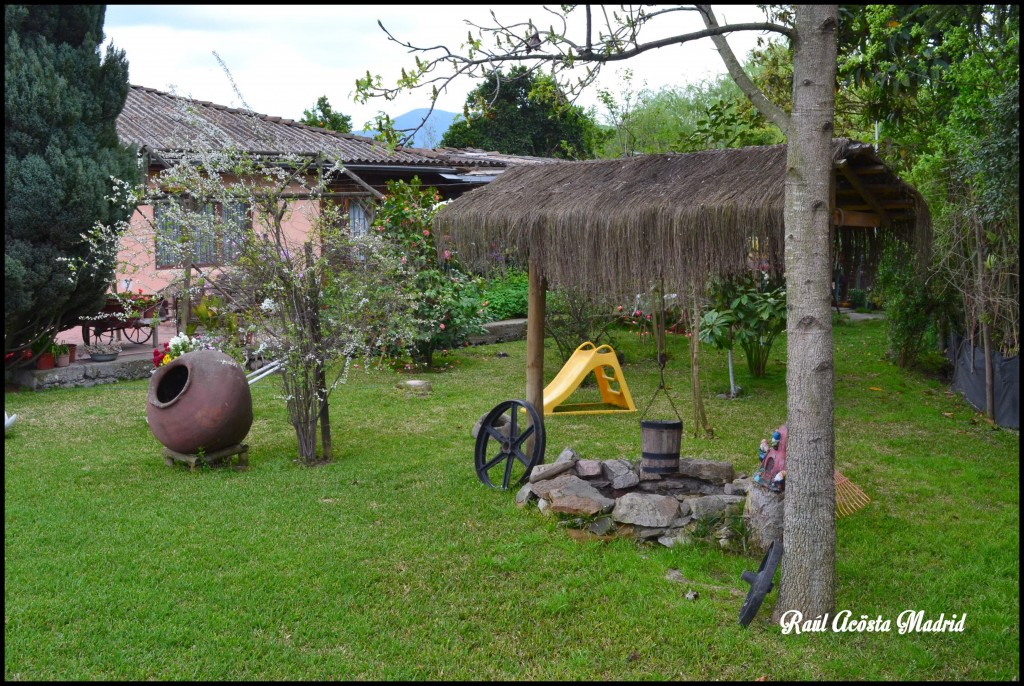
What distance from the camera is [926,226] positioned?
636 centimetres

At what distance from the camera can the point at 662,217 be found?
5.80m

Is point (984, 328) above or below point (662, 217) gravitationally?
below

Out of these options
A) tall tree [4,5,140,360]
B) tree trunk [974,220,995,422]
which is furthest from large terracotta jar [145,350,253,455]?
tree trunk [974,220,995,422]

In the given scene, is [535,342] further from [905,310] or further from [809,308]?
[905,310]

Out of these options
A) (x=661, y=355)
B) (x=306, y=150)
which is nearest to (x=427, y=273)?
(x=306, y=150)

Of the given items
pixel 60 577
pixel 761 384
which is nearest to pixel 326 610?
pixel 60 577

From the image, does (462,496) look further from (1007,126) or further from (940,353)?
→ (940,353)

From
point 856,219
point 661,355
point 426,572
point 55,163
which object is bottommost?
point 426,572

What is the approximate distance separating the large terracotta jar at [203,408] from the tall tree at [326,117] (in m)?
18.2

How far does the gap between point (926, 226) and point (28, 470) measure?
7904mm

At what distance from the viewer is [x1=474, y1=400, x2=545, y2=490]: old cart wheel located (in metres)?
6.48

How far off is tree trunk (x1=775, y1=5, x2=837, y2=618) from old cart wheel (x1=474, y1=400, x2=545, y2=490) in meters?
2.77

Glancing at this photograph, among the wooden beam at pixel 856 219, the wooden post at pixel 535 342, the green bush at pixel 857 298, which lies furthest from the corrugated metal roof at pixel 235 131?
the green bush at pixel 857 298

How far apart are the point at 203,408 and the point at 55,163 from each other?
17.0 ft
